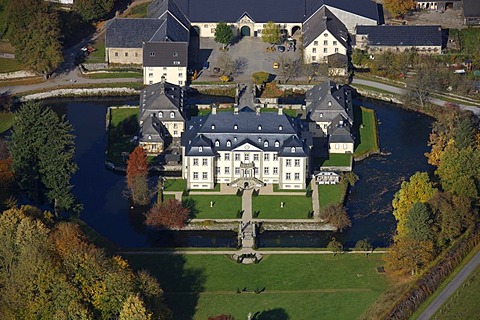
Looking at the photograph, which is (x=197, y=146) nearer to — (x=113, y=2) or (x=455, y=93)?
(x=455, y=93)

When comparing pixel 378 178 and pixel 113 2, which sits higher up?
pixel 113 2

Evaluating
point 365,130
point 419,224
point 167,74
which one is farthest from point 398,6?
point 419,224

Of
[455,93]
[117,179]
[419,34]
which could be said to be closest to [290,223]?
[117,179]

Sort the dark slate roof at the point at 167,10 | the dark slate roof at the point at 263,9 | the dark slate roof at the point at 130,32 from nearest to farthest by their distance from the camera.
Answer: the dark slate roof at the point at 130,32, the dark slate roof at the point at 167,10, the dark slate roof at the point at 263,9

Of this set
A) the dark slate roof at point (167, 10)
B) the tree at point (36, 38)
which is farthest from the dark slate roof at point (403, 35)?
the tree at point (36, 38)

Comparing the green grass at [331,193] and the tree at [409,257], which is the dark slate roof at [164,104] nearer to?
the green grass at [331,193]
